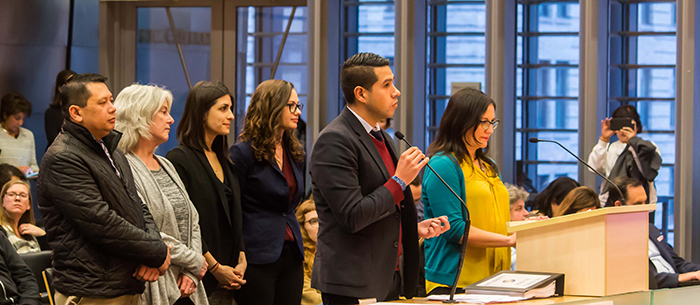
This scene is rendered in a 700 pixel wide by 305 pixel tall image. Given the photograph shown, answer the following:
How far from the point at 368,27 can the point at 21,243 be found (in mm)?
3207

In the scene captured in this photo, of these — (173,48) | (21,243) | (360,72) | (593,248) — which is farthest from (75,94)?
(173,48)

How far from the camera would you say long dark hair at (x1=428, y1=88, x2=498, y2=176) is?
242cm

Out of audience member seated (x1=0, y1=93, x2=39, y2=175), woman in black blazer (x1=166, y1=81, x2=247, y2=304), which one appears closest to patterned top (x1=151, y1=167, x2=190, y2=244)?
woman in black blazer (x1=166, y1=81, x2=247, y2=304)

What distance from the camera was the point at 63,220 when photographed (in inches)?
82.4

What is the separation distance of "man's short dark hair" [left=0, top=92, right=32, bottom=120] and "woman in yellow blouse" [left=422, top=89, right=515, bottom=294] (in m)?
4.73

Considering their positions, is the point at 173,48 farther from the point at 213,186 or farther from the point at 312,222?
the point at 213,186

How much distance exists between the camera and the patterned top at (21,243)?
4105 mm

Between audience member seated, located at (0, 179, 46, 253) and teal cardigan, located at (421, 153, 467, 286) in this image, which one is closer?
teal cardigan, located at (421, 153, 467, 286)

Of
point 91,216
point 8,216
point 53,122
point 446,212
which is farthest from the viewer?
point 53,122

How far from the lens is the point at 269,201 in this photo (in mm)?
2758

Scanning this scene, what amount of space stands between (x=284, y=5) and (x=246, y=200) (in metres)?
3.59

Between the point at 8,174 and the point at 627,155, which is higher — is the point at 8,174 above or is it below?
below

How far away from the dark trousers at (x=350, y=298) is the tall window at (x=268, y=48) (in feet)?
13.1

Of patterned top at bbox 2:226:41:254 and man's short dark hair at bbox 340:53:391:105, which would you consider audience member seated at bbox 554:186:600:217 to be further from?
patterned top at bbox 2:226:41:254
